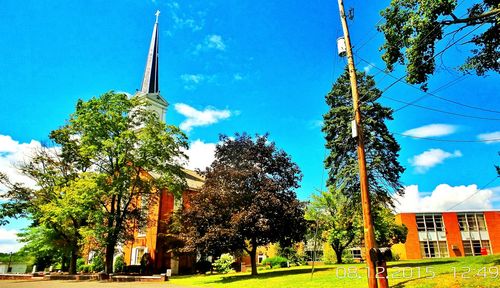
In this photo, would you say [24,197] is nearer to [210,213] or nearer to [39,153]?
[39,153]

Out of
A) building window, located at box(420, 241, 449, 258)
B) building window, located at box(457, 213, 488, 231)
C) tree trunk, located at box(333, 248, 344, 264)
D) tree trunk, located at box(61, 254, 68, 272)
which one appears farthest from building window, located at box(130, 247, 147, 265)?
building window, located at box(457, 213, 488, 231)

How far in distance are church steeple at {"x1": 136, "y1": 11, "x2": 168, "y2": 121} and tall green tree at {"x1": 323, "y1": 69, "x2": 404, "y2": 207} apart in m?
35.3

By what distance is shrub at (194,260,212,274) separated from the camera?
3269 centimetres

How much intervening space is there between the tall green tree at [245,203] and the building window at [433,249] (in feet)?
124

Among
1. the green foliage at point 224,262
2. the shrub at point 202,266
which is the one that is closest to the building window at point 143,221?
the shrub at point 202,266

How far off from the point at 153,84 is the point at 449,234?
52626 mm

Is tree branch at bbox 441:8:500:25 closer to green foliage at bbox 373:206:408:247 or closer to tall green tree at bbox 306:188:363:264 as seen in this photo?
green foliage at bbox 373:206:408:247

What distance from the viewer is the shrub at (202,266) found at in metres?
32.7

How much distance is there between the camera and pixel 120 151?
26719 mm

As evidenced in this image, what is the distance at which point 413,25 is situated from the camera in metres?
12.0

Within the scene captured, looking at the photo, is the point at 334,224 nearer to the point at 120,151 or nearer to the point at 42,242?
the point at 120,151

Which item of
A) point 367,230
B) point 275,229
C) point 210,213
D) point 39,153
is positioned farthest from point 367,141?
point 39,153

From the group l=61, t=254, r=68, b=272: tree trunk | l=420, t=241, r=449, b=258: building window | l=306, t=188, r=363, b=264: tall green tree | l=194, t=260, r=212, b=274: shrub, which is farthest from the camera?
l=420, t=241, r=449, b=258: building window

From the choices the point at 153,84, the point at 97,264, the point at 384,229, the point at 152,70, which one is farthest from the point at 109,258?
the point at 152,70
